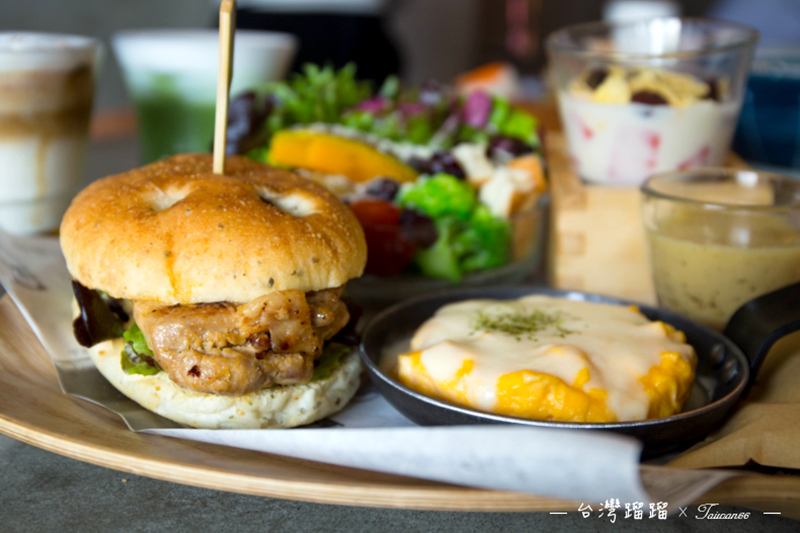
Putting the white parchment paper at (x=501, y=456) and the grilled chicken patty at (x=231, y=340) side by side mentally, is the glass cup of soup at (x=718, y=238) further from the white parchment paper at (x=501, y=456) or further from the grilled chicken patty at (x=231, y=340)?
the grilled chicken patty at (x=231, y=340)

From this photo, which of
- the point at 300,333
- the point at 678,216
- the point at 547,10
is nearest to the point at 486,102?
the point at 678,216

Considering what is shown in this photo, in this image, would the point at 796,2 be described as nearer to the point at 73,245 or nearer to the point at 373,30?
the point at 373,30

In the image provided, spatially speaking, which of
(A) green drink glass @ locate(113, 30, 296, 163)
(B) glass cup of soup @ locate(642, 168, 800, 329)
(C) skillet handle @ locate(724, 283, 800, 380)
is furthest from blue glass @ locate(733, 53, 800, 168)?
(A) green drink glass @ locate(113, 30, 296, 163)

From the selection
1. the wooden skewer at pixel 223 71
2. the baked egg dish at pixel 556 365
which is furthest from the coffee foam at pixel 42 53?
the baked egg dish at pixel 556 365

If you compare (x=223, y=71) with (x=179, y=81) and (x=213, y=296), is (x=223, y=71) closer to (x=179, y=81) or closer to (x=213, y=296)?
(x=213, y=296)

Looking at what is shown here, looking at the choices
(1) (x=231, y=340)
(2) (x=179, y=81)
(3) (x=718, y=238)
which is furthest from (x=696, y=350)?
(2) (x=179, y=81)

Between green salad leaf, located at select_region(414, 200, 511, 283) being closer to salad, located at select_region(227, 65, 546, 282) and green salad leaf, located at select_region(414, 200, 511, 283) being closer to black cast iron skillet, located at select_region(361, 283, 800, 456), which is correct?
salad, located at select_region(227, 65, 546, 282)
